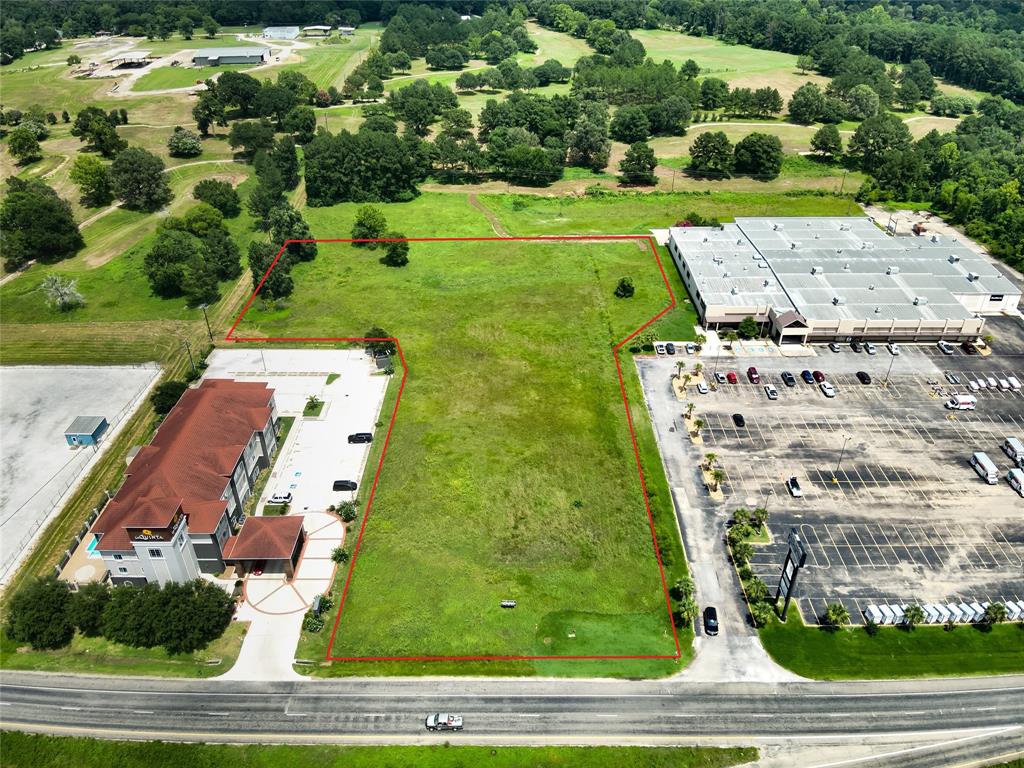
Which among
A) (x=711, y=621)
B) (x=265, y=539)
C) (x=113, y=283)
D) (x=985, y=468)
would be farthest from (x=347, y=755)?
(x=113, y=283)

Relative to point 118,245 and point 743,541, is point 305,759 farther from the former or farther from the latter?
point 118,245

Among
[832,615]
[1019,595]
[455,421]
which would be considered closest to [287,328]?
[455,421]

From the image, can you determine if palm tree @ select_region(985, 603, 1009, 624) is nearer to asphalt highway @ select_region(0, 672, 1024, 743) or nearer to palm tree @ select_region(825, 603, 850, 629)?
asphalt highway @ select_region(0, 672, 1024, 743)

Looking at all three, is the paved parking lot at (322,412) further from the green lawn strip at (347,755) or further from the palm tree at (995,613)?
the palm tree at (995,613)

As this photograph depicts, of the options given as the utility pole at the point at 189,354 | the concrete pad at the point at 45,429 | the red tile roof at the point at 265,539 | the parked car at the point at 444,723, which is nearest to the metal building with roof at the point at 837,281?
the red tile roof at the point at 265,539

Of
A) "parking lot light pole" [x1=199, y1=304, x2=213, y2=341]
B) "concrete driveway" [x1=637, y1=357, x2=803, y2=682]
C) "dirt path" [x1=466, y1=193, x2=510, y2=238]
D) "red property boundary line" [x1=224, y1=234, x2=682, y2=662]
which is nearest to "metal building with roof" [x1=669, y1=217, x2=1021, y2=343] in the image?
"red property boundary line" [x1=224, y1=234, x2=682, y2=662]

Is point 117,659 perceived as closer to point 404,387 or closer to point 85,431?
point 85,431
